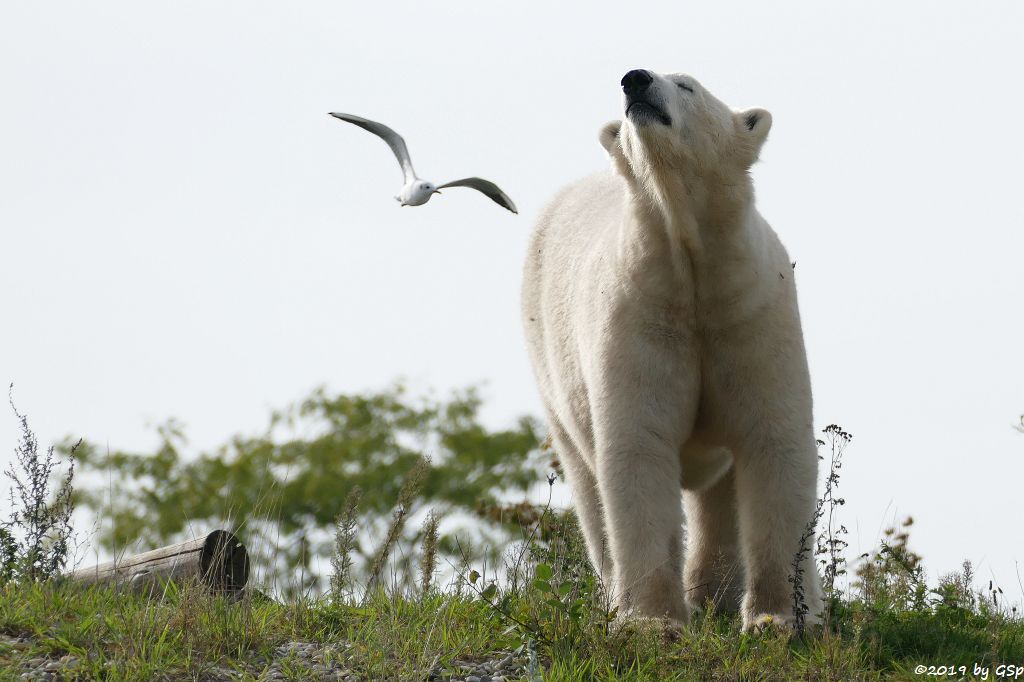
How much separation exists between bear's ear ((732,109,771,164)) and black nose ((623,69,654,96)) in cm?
67

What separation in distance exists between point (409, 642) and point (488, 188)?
3052mm

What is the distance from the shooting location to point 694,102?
6613 mm

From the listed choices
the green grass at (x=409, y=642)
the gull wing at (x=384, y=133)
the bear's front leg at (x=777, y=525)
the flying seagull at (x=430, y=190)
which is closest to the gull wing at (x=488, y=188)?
the flying seagull at (x=430, y=190)

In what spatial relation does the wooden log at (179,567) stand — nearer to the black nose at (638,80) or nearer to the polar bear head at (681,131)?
the polar bear head at (681,131)

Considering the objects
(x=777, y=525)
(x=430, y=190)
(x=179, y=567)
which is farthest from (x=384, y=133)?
(x=777, y=525)

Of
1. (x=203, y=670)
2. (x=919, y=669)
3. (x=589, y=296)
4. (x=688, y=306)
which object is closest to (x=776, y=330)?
(x=688, y=306)

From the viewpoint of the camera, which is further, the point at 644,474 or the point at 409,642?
the point at 644,474

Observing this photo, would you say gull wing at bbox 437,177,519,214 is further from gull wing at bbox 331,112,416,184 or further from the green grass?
the green grass

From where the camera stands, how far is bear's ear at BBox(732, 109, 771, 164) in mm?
6789

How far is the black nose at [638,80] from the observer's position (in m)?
6.36

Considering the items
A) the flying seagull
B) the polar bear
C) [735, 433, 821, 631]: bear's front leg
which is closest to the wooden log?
the polar bear

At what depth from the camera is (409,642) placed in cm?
559

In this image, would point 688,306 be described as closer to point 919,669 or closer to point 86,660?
point 919,669

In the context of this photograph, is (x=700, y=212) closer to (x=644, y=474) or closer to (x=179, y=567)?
(x=644, y=474)
